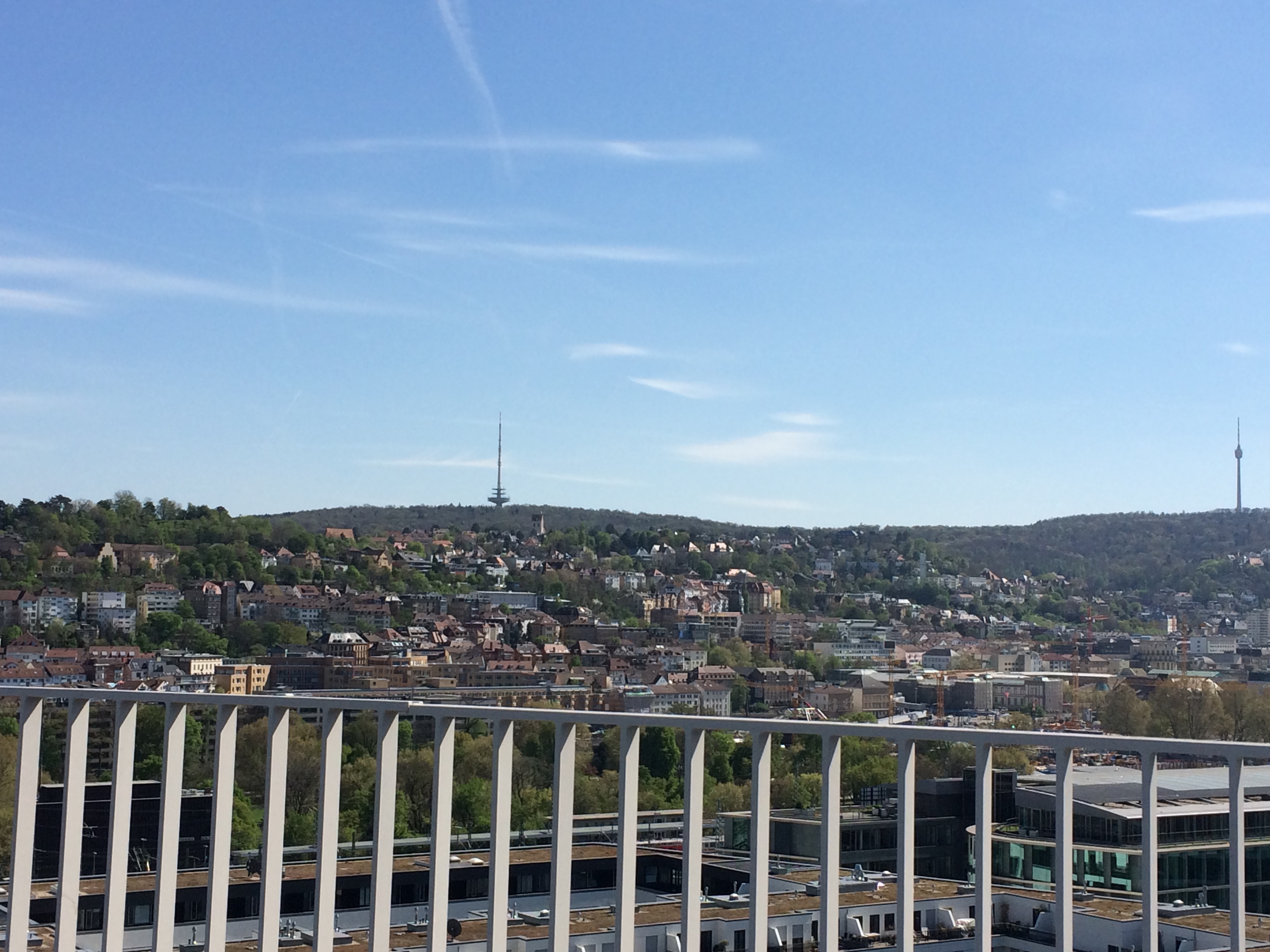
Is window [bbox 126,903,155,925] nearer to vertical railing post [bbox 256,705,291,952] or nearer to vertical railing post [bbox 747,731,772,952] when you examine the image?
vertical railing post [bbox 256,705,291,952]

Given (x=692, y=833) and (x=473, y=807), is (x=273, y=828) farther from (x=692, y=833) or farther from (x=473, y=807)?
(x=473, y=807)

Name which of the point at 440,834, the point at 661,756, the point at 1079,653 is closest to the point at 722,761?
the point at 661,756

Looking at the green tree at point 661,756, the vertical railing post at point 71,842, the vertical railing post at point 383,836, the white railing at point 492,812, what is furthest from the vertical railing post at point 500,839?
the green tree at point 661,756

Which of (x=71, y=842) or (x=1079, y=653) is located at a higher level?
(x=71, y=842)

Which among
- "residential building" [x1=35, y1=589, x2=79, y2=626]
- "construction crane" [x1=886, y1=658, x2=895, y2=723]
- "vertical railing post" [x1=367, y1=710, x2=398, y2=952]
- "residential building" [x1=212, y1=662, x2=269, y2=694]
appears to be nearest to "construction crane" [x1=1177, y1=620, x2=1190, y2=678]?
"construction crane" [x1=886, y1=658, x2=895, y2=723]

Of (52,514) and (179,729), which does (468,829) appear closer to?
(179,729)

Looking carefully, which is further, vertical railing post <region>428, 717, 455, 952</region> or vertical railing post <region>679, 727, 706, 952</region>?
vertical railing post <region>428, 717, 455, 952</region>
